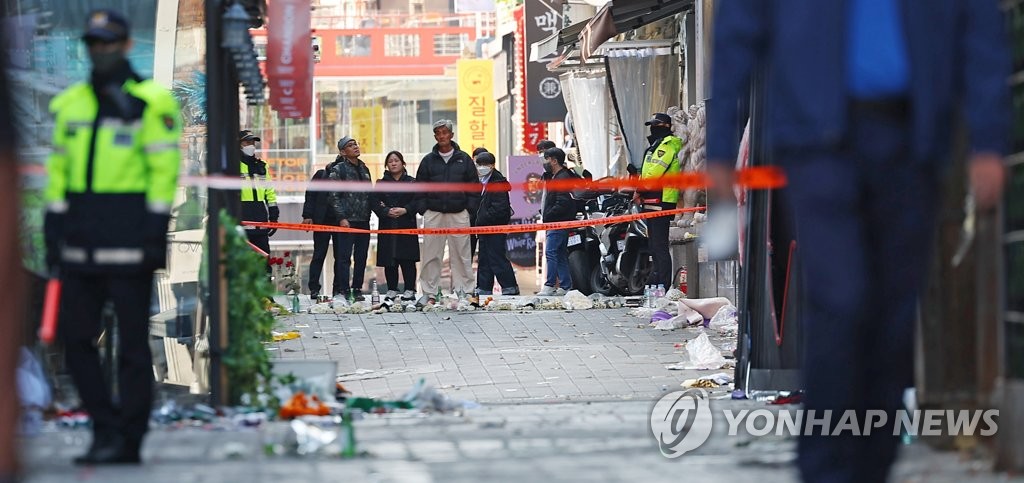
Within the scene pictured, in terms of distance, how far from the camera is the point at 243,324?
8.48 m

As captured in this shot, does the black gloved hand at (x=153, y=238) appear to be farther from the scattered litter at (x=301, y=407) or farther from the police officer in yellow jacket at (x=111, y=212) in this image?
the scattered litter at (x=301, y=407)

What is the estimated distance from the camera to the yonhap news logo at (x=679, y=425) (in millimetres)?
6402

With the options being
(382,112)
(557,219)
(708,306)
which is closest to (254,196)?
(557,219)

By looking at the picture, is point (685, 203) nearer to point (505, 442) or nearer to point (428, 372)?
point (428, 372)

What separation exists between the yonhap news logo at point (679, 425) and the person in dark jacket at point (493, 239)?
38.0 ft

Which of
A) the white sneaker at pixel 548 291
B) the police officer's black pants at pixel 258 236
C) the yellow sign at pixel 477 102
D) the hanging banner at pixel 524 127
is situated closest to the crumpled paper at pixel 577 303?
the white sneaker at pixel 548 291

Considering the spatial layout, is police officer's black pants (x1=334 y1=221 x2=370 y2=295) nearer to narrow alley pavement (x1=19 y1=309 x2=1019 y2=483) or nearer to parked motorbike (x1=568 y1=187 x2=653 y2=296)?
parked motorbike (x1=568 y1=187 x2=653 y2=296)

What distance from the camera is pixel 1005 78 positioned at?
4.70 m

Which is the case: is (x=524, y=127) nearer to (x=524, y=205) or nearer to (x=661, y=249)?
(x=524, y=205)

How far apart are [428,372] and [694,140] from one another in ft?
22.7

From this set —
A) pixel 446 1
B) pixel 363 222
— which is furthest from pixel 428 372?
pixel 446 1

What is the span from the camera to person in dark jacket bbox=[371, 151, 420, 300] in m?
Answer: 20.3

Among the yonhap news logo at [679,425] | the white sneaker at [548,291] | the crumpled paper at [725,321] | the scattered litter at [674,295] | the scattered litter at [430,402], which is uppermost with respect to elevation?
the yonhap news logo at [679,425]

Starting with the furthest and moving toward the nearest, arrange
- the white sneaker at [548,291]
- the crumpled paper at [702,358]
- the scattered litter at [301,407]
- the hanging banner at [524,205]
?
the hanging banner at [524,205], the white sneaker at [548,291], the crumpled paper at [702,358], the scattered litter at [301,407]
